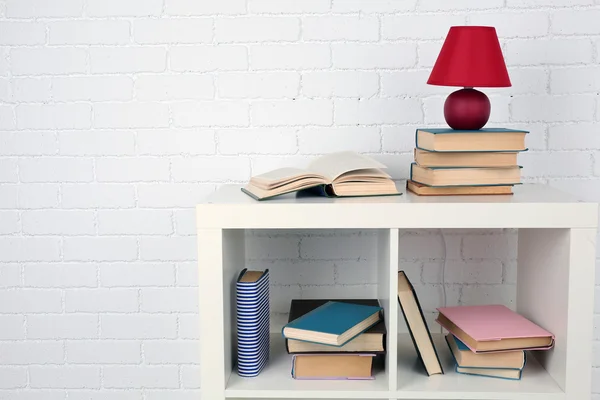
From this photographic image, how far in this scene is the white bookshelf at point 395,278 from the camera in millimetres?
1897

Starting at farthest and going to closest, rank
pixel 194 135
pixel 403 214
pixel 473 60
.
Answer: pixel 194 135
pixel 473 60
pixel 403 214

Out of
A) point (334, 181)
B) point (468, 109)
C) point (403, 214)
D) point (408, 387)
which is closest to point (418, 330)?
point (408, 387)

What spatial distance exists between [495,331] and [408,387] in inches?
10.7

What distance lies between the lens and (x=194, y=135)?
2.44 meters

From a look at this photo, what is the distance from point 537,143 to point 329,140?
2.11 feet

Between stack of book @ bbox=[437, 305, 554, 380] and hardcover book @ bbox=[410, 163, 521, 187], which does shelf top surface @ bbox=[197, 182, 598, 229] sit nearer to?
hardcover book @ bbox=[410, 163, 521, 187]

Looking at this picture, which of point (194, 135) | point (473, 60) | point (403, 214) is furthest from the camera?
point (194, 135)

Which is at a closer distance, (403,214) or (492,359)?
(403,214)

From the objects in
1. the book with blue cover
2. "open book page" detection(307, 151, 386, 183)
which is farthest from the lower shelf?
"open book page" detection(307, 151, 386, 183)

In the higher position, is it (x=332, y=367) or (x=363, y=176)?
(x=363, y=176)

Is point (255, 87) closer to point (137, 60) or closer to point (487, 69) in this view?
point (137, 60)

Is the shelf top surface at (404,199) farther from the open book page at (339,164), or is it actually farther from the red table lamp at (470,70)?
the red table lamp at (470,70)

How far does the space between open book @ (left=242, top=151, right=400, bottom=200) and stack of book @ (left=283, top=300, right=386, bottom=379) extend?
0.34 m

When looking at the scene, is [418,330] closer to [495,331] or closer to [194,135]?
[495,331]
